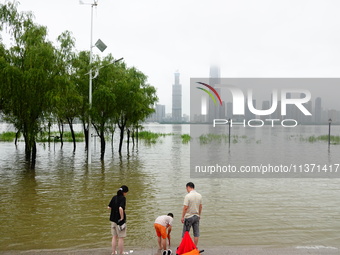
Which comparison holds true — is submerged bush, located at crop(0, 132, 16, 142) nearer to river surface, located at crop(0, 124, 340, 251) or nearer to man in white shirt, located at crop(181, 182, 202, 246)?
river surface, located at crop(0, 124, 340, 251)

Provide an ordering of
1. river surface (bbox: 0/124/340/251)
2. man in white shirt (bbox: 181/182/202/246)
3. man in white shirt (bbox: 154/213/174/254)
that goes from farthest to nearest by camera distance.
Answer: river surface (bbox: 0/124/340/251)
man in white shirt (bbox: 181/182/202/246)
man in white shirt (bbox: 154/213/174/254)

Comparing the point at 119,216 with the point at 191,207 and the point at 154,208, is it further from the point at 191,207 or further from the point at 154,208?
the point at 154,208

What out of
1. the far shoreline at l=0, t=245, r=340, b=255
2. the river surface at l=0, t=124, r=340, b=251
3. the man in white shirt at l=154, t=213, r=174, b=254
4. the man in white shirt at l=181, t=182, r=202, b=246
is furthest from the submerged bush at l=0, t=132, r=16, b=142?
the man in white shirt at l=181, t=182, r=202, b=246

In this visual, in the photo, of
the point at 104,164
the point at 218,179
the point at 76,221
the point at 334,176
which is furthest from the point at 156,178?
the point at 334,176

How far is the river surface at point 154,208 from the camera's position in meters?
9.73

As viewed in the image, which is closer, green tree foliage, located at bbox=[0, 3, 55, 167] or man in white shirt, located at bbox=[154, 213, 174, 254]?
man in white shirt, located at bbox=[154, 213, 174, 254]

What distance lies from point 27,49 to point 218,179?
13.4m

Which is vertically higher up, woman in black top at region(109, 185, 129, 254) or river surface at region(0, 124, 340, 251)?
woman in black top at region(109, 185, 129, 254)

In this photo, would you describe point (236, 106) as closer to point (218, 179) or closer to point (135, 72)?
point (218, 179)

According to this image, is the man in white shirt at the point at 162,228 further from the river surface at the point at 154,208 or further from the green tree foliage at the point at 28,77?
the green tree foliage at the point at 28,77

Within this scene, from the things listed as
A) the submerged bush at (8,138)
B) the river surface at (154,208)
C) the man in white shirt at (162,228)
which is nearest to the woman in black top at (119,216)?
the man in white shirt at (162,228)

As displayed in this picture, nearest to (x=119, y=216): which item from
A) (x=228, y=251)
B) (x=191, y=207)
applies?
(x=191, y=207)

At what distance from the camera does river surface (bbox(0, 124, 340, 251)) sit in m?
9.73

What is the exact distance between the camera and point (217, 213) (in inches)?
504
